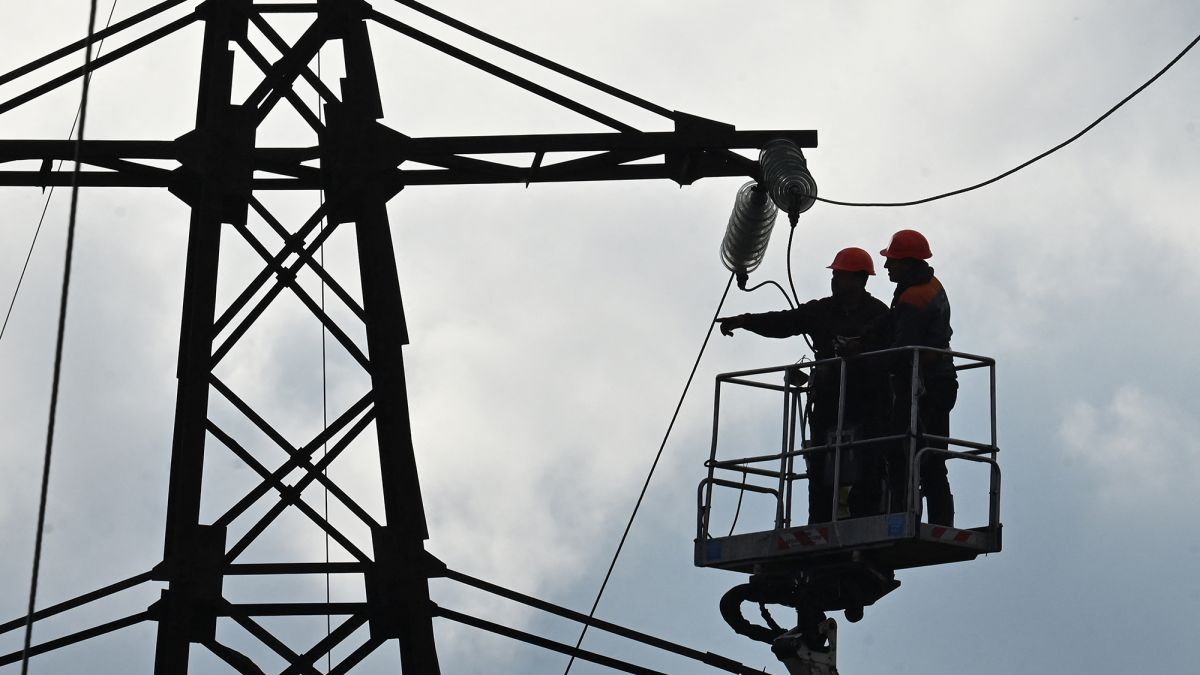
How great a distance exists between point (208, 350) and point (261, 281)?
591 millimetres

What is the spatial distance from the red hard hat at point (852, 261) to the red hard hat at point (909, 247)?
0.38 meters

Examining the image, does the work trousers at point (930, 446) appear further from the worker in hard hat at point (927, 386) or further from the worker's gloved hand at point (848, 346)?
the worker's gloved hand at point (848, 346)

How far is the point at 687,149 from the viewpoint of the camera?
1459cm

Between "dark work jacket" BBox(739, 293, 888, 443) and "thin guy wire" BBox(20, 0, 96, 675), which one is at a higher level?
"dark work jacket" BBox(739, 293, 888, 443)

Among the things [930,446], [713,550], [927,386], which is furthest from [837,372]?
[713,550]

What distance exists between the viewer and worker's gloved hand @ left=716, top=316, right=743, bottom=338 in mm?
15102

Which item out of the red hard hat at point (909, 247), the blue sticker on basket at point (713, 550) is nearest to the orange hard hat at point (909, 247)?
the red hard hat at point (909, 247)

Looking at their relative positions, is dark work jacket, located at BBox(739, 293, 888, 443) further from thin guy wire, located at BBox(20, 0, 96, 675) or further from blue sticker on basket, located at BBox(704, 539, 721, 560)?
thin guy wire, located at BBox(20, 0, 96, 675)

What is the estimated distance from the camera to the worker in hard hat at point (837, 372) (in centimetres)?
1398

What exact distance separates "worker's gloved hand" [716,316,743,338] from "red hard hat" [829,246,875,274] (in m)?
0.82

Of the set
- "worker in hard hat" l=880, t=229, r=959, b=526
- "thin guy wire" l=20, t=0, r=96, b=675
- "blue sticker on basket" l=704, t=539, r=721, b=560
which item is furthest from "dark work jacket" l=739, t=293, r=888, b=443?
"thin guy wire" l=20, t=0, r=96, b=675

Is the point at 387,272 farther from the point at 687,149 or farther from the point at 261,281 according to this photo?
the point at 687,149

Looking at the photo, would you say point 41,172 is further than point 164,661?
Yes

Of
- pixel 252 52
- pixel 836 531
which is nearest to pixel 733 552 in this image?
pixel 836 531
